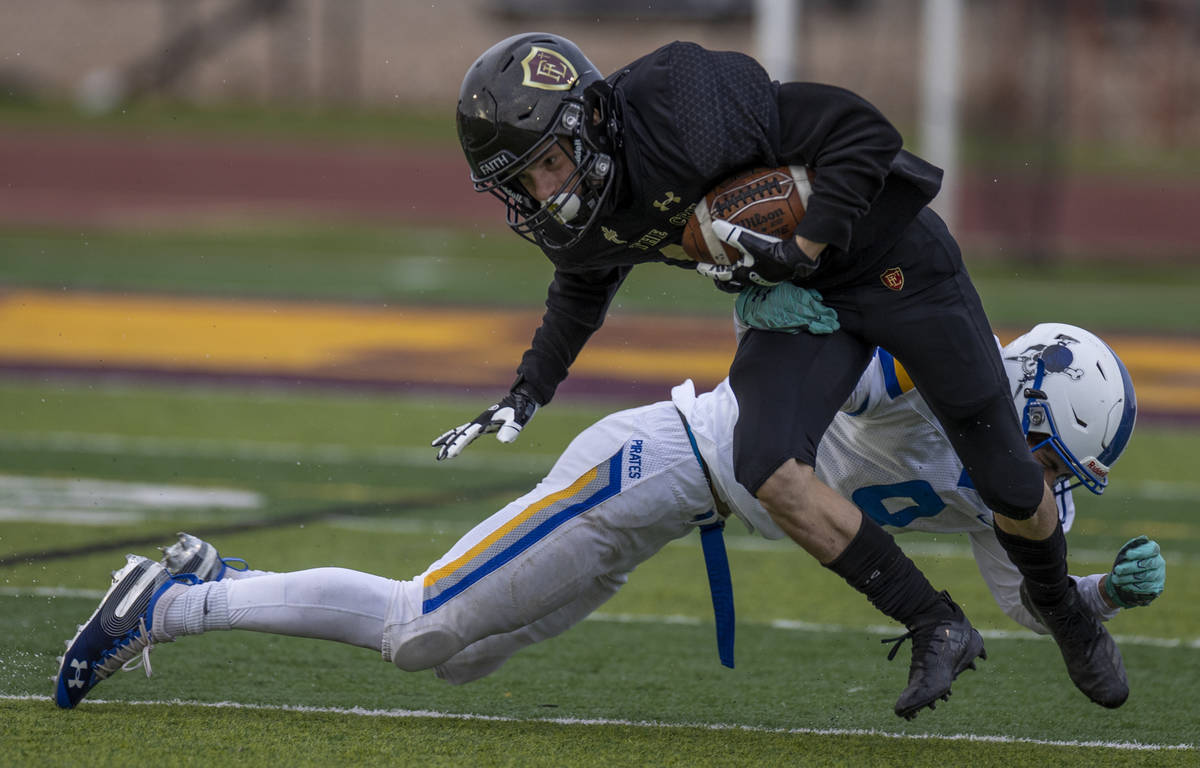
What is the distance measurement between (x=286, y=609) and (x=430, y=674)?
0.70 m

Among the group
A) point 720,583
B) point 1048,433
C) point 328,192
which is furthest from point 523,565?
point 328,192

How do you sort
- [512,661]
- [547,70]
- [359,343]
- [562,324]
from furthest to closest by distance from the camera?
A: 1. [359,343]
2. [512,661]
3. [562,324]
4. [547,70]

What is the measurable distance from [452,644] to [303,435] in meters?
3.85

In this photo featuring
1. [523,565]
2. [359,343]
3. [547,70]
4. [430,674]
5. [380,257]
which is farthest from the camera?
[380,257]

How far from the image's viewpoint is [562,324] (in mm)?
3748

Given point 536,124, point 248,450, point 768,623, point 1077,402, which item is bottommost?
point 248,450

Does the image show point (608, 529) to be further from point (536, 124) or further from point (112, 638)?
point (112, 638)

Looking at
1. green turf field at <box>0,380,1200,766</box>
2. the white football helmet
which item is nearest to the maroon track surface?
green turf field at <box>0,380,1200,766</box>

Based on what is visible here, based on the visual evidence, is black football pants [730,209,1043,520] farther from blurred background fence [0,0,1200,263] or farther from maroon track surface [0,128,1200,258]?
blurred background fence [0,0,1200,263]

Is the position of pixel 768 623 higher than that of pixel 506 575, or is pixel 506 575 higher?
pixel 506 575

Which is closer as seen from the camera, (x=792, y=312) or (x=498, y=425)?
(x=792, y=312)

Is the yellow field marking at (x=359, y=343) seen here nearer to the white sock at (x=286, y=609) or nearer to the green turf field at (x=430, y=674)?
the green turf field at (x=430, y=674)

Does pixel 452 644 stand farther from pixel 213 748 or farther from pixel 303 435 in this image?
pixel 303 435

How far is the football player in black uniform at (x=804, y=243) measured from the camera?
319cm
